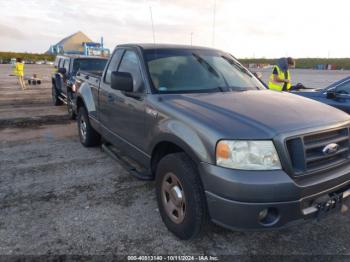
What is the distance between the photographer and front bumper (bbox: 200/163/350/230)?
2291 millimetres

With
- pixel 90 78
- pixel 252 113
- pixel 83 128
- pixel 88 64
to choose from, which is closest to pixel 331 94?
pixel 252 113

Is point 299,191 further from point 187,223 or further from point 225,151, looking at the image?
point 187,223

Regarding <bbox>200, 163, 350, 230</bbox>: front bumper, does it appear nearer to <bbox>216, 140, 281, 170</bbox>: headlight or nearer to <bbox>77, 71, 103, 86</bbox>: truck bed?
<bbox>216, 140, 281, 170</bbox>: headlight

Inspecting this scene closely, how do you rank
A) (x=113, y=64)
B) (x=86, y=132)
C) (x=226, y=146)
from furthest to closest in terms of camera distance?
(x=86, y=132)
(x=113, y=64)
(x=226, y=146)

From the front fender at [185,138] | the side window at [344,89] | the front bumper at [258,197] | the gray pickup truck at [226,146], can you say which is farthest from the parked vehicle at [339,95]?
the front fender at [185,138]

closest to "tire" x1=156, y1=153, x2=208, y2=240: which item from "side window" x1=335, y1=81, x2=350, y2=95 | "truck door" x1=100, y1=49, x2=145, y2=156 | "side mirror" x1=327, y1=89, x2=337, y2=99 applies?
"truck door" x1=100, y1=49, x2=145, y2=156

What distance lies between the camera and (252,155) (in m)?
2.37

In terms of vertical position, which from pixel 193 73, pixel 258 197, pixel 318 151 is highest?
pixel 193 73

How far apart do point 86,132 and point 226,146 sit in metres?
3.93

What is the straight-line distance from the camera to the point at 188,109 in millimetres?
2844

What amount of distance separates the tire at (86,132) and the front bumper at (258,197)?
11.9ft

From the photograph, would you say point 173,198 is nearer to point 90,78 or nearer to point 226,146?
point 226,146

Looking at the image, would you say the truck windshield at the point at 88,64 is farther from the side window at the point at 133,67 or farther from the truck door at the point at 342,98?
the truck door at the point at 342,98

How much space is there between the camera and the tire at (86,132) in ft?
18.6
